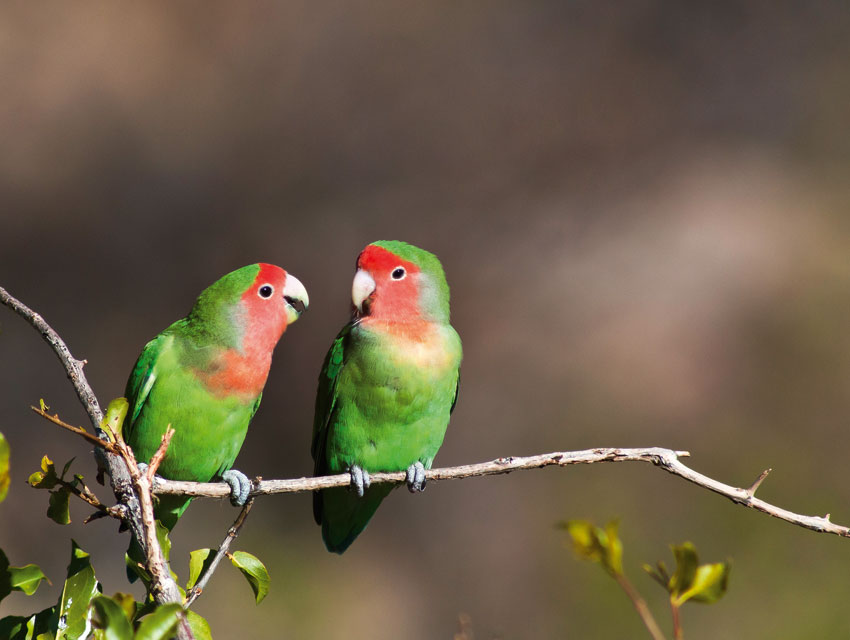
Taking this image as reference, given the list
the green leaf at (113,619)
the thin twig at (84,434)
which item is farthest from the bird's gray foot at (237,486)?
the green leaf at (113,619)

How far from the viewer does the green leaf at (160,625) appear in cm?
109

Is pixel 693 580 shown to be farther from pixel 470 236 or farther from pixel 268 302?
pixel 470 236

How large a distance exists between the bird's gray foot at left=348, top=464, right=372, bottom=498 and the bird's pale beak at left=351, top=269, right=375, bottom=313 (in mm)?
538

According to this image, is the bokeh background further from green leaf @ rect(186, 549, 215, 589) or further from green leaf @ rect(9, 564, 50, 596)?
green leaf @ rect(9, 564, 50, 596)

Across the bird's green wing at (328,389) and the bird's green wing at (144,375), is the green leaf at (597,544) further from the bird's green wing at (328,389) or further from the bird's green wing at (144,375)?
the bird's green wing at (144,375)

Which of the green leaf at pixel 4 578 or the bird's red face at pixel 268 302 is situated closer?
the green leaf at pixel 4 578

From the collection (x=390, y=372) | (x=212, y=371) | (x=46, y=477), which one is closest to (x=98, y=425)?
(x=46, y=477)

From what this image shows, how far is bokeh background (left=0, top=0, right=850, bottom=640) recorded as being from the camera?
6.21 meters

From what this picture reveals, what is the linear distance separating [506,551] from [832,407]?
2663 millimetres

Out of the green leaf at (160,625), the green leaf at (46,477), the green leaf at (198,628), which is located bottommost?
the green leaf at (160,625)

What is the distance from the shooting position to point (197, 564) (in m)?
1.64

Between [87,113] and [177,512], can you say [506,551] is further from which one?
[87,113]

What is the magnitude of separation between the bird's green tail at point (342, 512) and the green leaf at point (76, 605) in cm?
141

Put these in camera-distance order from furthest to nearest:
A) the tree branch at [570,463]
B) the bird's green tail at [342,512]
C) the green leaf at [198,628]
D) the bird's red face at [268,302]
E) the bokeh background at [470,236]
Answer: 1. the bokeh background at [470,236]
2. the bird's green tail at [342,512]
3. the bird's red face at [268,302]
4. the tree branch at [570,463]
5. the green leaf at [198,628]
